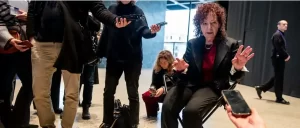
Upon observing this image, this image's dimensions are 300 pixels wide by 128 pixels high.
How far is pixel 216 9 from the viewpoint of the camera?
2182 mm

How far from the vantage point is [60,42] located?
81.6 inches

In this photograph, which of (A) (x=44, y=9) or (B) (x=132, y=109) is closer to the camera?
(A) (x=44, y=9)

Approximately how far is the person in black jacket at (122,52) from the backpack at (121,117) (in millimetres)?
53

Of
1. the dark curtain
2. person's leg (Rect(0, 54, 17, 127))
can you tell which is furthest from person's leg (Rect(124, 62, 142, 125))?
the dark curtain

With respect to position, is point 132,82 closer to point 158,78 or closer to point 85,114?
point 158,78

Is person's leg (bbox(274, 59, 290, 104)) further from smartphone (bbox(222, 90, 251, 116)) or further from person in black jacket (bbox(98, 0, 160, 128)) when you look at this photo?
smartphone (bbox(222, 90, 251, 116))

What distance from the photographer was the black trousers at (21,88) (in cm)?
225

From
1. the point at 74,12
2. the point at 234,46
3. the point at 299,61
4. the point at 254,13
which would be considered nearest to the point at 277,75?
the point at 299,61

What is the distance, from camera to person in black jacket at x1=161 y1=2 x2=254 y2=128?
201 cm

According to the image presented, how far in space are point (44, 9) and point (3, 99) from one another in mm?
891

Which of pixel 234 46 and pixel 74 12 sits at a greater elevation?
pixel 74 12

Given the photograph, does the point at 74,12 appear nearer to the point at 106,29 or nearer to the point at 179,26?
the point at 106,29

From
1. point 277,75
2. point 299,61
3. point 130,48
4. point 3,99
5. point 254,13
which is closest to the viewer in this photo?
point 3,99

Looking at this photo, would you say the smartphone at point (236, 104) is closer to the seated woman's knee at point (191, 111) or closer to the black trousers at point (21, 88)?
the seated woman's knee at point (191, 111)
